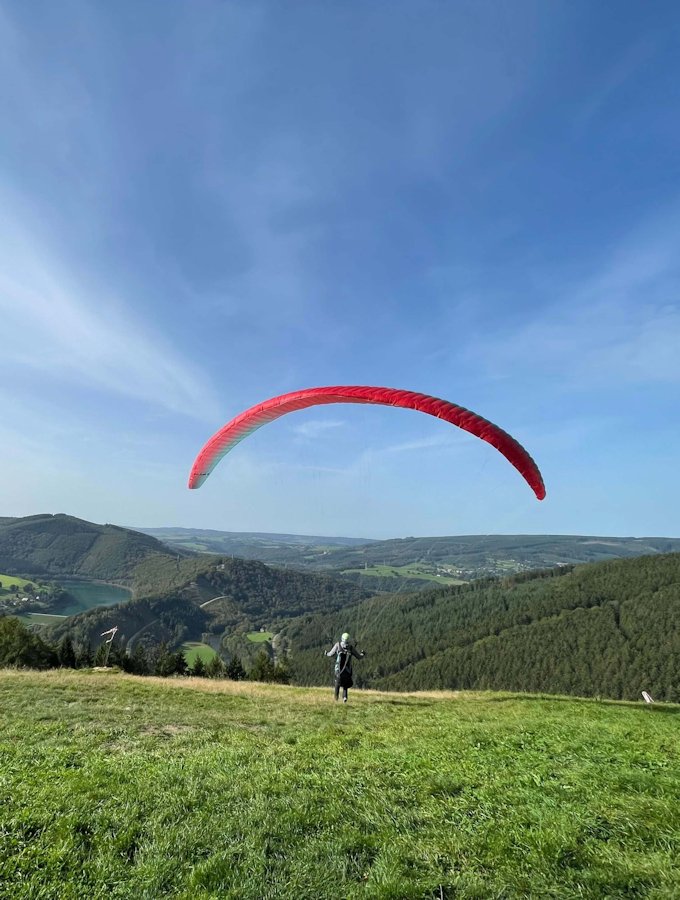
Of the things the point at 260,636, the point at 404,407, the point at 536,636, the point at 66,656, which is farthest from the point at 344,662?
the point at 260,636

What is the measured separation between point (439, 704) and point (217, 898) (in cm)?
1189

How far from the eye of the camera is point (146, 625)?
160 meters

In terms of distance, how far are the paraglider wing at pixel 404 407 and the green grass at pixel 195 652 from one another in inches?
4229

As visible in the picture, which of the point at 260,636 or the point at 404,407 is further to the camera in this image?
the point at 260,636

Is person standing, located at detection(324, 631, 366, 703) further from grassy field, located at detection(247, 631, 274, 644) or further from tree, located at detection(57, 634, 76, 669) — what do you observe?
grassy field, located at detection(247, 631, 274, 644)

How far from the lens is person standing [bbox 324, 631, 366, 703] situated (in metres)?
14.7

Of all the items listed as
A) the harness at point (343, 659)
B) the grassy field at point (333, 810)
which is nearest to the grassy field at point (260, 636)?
the harness at point (343, 659)

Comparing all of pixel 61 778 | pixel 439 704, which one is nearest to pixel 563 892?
pixel 61 778

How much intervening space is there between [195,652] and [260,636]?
90.8ft

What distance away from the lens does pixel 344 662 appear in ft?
49.2

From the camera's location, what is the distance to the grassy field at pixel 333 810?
443cm

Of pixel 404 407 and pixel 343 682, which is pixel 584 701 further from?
pixel 404 407

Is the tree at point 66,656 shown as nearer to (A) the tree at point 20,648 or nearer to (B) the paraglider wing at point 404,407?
(A) the tree at point 20,648

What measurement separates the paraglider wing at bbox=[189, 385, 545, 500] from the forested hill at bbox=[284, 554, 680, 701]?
8356 centimetres
